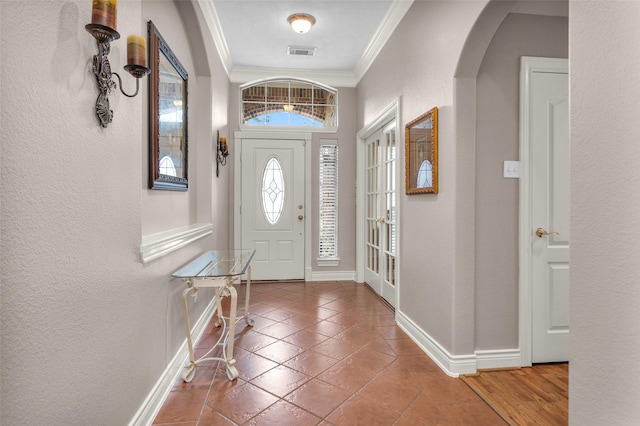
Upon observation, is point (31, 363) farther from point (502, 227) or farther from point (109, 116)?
point (502, 227)

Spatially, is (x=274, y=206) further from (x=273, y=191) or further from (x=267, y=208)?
(x=273, y=191)

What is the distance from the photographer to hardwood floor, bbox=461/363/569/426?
175cm

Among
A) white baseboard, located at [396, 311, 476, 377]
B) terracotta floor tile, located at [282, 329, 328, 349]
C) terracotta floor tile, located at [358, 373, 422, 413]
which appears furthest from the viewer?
terracotta floor tile, located at [282, 329, 328, 349]

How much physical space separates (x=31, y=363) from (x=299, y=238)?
3.87m

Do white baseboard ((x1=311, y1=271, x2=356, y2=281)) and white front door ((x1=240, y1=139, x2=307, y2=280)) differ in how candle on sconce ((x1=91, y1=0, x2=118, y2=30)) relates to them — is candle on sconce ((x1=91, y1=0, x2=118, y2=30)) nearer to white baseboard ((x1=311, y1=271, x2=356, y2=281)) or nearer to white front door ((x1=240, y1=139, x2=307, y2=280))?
white front door ((x1=240, y1=139, x2=307, y2=280))

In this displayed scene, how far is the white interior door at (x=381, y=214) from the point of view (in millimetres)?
3521

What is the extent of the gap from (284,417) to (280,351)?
30.3 inches

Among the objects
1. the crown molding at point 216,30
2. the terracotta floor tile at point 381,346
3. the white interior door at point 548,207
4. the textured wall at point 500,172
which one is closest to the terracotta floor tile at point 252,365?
→ the terracotta floor tile at point 381,346

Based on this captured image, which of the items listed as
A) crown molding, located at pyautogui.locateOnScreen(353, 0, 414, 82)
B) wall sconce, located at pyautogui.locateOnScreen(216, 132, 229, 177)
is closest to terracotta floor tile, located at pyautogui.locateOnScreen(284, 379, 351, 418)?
wall sconce, located at pyautogui.locateOnScreen(216, 132, 229, 177)

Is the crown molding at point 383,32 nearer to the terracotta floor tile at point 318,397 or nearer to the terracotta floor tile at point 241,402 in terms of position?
the terracotta floor tile at point 318,397

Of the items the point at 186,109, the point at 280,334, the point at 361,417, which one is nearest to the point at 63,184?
the point at 361,417

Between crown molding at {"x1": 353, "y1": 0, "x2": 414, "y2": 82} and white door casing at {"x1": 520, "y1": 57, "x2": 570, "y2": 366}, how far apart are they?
47.5 inches

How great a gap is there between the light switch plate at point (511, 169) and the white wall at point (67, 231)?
7.09 feet

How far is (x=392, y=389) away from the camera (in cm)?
200
